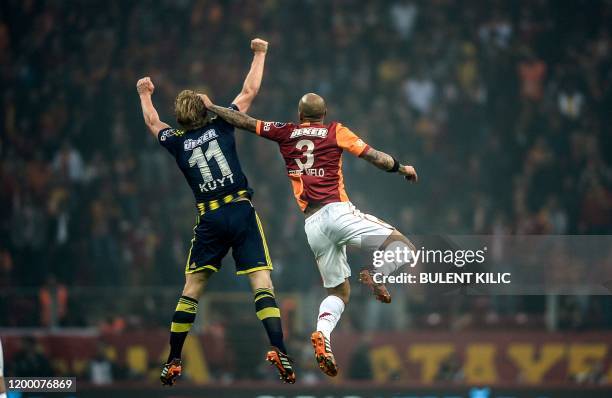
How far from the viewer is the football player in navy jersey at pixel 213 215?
1184 centimetres

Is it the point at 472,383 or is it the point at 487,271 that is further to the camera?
the point at 472,383

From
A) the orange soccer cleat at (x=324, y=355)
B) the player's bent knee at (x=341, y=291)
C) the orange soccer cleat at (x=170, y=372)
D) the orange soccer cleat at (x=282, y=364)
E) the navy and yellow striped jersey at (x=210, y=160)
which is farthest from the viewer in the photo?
the player's bent knee at (x=341, y=291)

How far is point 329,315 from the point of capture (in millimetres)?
12164

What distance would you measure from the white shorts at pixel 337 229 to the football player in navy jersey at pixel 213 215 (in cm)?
55

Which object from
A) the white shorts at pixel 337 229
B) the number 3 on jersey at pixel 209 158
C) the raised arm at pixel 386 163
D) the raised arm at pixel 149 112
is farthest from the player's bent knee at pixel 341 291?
the raised arm at pixel 149 112

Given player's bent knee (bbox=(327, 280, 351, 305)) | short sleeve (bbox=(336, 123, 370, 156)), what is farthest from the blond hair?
player's bent knee (bbox=(327, 280, 351, 305))

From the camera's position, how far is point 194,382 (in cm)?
2039

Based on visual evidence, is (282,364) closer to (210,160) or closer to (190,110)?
(210,160)

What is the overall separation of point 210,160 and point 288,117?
12060mm

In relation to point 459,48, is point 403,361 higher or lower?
lower

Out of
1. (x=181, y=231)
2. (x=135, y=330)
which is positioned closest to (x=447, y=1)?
(x=181, y=231)

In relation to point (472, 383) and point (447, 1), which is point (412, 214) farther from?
point (447, 1)

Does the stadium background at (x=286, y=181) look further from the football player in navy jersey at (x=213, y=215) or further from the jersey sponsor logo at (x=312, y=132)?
the jersey sponsor logo at (x=312, y=132)

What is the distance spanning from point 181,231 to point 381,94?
4923mm
